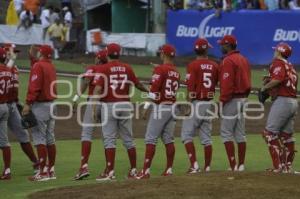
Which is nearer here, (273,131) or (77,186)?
(77,186)

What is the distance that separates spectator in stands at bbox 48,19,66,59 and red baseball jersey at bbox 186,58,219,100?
81.0ft

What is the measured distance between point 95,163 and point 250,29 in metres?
21.6

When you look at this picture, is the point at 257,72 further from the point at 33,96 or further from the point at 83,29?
the point at 33,96

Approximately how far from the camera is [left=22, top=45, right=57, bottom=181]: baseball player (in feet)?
46.6

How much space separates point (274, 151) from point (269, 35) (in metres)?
22.5

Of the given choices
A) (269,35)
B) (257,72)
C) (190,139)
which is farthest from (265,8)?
(190,139)

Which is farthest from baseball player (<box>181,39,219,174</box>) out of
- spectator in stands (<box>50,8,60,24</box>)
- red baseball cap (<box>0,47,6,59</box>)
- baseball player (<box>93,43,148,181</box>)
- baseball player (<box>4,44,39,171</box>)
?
spectator in stands (<box>50,8,60,24</box>)

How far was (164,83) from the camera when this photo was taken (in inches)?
558

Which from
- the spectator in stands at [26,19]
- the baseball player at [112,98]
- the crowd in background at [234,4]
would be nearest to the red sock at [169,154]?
the baseball player at [112,98]

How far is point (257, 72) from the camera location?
3434 cm

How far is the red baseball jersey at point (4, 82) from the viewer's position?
14.6 m

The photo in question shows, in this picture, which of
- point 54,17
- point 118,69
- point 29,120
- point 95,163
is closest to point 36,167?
point 29,120

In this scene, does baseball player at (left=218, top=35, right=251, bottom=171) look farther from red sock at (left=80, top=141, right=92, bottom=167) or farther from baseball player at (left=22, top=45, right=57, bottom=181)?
baseball player at (left=22, top=45, right=57, bottom=181)

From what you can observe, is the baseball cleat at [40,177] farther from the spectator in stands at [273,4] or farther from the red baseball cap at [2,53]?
the spectator in stands at [273,4]
